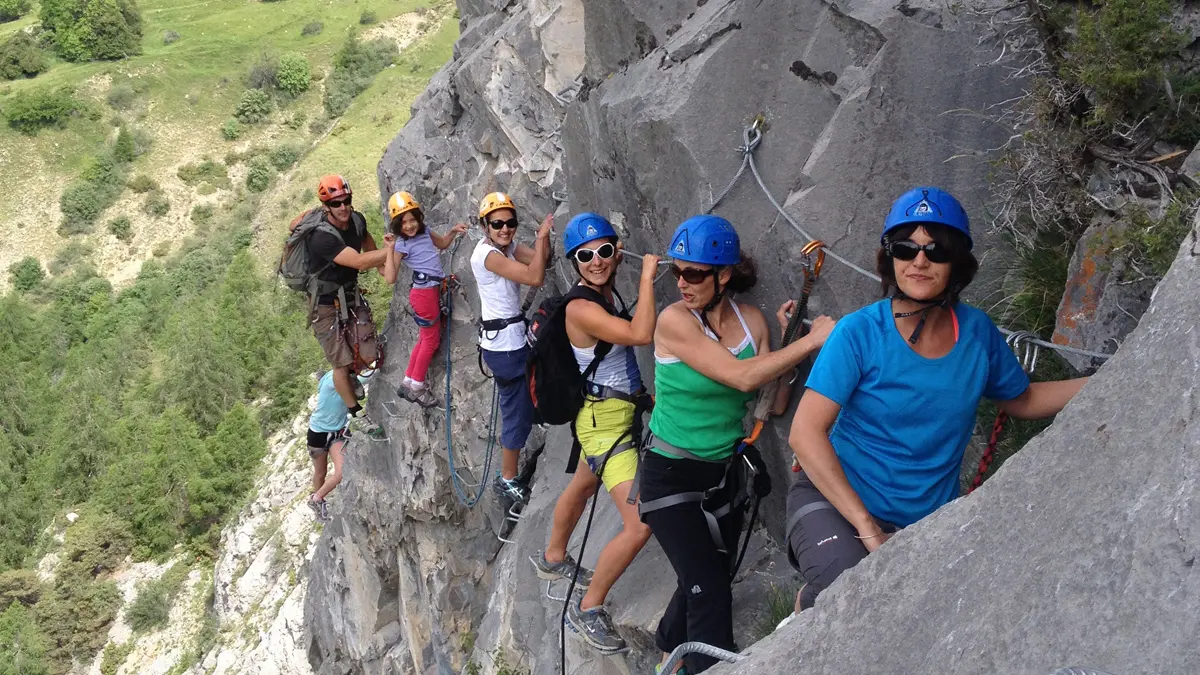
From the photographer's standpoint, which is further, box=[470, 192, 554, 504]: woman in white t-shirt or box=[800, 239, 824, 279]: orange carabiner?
box=[470, 192, 554, 504]: woman in white t-shirt

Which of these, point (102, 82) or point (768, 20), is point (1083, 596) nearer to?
point (768, 20)

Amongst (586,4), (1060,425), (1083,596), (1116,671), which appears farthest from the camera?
(586,4)

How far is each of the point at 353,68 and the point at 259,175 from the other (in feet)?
46.5

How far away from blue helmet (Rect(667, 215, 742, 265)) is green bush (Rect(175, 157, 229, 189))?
236 feet

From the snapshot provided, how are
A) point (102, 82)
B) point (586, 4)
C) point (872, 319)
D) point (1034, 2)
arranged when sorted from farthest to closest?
point (102, 82), point (586, 4), point (1034, 2), point (872, 319)

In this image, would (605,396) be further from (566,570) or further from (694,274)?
(566,570)

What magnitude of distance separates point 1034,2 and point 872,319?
7.98 feet

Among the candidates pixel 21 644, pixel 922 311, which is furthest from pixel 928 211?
pixel 21 644

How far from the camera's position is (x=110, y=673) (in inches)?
1240

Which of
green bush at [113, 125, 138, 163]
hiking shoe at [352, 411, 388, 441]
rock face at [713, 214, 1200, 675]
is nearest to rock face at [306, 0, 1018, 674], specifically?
hiking shoe at [352, 411, 388, 441]

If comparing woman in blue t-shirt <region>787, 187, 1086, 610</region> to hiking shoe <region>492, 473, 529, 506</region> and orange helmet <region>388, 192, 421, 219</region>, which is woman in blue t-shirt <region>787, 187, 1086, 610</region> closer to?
hiking shoe <region>492, 473, 529, 506</region>

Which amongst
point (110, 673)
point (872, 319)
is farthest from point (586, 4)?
point (110, 673)

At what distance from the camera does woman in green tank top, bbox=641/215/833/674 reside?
490 centimetres

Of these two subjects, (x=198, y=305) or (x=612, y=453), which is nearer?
(x=612, y=453)
